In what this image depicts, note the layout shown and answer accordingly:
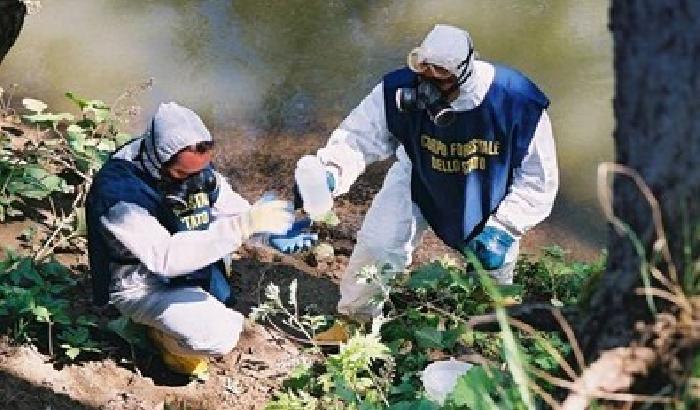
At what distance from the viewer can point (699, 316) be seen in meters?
1.81

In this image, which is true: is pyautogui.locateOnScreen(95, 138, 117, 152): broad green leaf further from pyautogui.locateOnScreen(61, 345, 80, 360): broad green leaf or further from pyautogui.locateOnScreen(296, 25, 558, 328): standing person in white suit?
pyautogui.locateOnScreen(296, 25, 558, 328): standing person in white suit

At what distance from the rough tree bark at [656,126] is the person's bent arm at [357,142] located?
221cm

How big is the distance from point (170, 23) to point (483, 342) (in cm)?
321

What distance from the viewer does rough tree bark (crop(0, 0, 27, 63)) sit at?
11.5 ft

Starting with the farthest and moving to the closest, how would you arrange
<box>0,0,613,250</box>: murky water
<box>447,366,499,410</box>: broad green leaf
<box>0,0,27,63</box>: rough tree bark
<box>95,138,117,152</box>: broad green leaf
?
<box>0,0,613,250</box>: murky water < <box>95,138,117,152</box>: broad green leaf < <box>0,0,27,63</box>: rough tree bark < <box>447,366,499,410</box>: broad green leaf

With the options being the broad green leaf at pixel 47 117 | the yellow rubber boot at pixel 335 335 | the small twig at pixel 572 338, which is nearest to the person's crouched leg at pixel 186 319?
the yellow rubber boot at pixel 335 335

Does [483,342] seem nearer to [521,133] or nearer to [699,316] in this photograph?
[521,133]

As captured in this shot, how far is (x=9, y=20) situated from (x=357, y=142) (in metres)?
1.33

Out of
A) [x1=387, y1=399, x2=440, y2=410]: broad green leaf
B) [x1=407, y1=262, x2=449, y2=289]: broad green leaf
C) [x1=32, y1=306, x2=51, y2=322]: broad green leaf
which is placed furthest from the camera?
[x1=407, y1=262, x2=449, y2=289]: broad green leaf

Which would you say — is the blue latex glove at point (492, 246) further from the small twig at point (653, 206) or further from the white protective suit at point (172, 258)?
the small twig at point (653, 206)

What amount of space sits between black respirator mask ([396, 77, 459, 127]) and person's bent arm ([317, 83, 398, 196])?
0.16m

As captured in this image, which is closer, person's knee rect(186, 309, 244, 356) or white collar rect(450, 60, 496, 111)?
white collar rect(450, 60, 496, 111)

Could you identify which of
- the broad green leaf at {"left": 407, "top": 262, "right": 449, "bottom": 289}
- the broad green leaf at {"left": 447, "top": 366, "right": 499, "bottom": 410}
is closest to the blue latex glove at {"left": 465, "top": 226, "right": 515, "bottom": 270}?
the broad green leaf at {"left": 407, "top": 262, "right": 449, "bottom": 289}

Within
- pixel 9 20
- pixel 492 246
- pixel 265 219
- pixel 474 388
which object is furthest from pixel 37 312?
pixel 474 388
